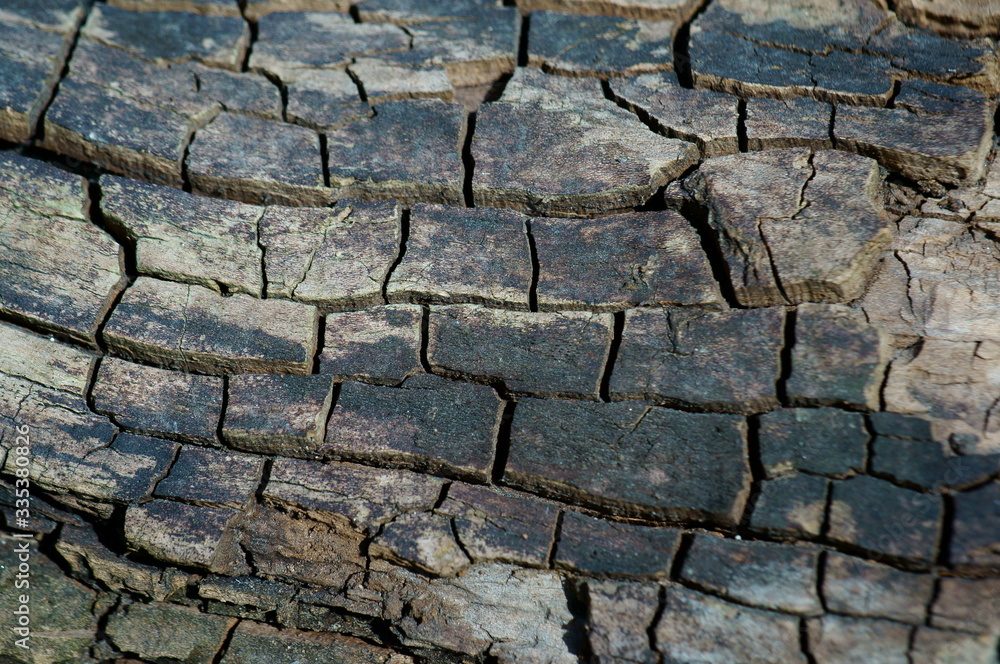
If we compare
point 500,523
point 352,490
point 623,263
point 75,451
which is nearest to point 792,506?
point 500,523

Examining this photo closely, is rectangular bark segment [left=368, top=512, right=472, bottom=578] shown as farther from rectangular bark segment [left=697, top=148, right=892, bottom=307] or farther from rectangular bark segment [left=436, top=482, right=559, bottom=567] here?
Answer: rectangular bark segment [left=697, top=148, right=892, bottom=307]

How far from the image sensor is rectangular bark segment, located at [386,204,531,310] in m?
2.19

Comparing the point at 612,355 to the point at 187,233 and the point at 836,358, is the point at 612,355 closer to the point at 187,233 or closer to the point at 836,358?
the point at 836,358

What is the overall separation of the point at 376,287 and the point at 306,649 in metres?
1.08

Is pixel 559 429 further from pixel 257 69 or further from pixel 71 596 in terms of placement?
pixel 257 69

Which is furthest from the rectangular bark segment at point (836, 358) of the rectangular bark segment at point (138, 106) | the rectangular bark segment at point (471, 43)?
the rectangular bark segment at point (138, 106)

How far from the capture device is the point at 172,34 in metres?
2.81

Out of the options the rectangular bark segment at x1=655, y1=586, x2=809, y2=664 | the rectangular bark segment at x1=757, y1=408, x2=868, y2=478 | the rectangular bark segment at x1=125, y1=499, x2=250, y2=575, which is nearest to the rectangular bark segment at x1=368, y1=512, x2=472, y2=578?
the rectangular bark segment at x1=125, y1=499, x2=250, y2=575

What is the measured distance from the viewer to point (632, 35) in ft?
9.02

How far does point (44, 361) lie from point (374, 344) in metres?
1.01

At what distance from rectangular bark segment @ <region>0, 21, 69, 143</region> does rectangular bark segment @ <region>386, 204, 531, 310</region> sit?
4.82ft

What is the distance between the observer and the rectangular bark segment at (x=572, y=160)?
234cm

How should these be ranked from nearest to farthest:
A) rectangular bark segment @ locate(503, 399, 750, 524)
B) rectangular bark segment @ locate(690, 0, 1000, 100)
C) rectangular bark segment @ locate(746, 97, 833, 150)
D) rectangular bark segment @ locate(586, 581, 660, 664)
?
rectangular bark segment @ locate(586, 581, 660, 664), rectangular bark segment @ locate(503, 399, 750, 524), rectangular bark segment @ locate(746, 97, 833, 150), rectangular bark segment @ locate(690, 0, 1000, 100)

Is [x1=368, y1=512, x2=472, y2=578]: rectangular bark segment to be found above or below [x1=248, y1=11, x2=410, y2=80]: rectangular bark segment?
below
